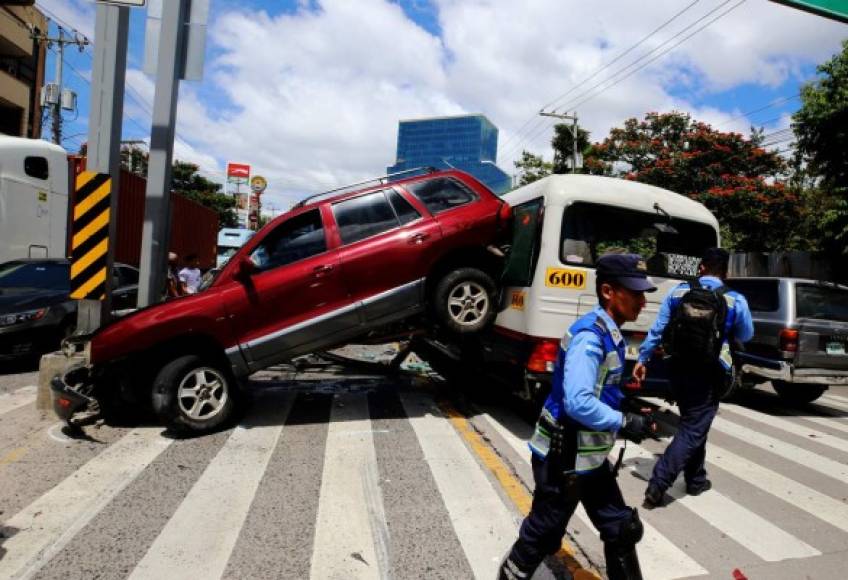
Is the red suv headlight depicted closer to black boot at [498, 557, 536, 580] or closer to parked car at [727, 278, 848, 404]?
parked car at [727, 278, 848, 404]

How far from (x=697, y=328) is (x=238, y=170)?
78035mm

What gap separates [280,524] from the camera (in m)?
3.44

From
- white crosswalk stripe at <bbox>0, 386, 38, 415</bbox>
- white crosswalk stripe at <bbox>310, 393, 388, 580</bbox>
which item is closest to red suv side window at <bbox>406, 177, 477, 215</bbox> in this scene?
white crosswalk stripe at <bbox>310, 393, 388, 580</bbox>

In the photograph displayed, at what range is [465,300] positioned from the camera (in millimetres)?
5637

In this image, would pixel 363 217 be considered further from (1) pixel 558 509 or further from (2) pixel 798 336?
(2) pixel 798 336

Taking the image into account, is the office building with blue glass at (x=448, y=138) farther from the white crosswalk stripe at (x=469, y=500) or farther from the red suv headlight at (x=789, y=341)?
the white crosswalk stripe at (x=469, y=500)

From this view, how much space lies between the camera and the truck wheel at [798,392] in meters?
7.65

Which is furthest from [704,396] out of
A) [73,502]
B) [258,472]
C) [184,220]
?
[184,220]

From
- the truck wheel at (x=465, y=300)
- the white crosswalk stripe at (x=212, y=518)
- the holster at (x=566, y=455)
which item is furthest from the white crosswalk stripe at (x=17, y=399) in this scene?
Result: the holster at (x=566, y=455)

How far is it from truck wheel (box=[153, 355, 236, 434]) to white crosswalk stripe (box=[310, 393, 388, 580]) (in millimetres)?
1049

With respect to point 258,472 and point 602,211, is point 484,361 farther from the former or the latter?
point 258,472

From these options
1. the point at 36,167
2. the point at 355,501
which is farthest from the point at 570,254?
the point at 36,167

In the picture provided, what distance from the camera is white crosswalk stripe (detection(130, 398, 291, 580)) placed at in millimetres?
2934

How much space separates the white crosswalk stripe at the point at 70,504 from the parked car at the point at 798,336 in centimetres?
669
